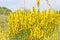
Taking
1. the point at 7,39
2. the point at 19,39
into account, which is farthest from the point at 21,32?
the point at 7,39

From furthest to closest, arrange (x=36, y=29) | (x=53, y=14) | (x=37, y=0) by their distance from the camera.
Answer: (x=53, y=14) < (x=36, y=29) < (x=37, y=0)

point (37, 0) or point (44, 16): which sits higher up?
point (37, 0)

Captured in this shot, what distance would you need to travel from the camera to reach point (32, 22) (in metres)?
5.44

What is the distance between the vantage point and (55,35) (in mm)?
6312

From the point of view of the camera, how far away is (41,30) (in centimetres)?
554

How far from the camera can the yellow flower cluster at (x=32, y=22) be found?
5.43 m

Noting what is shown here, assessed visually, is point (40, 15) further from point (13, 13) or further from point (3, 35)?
point (3, 35)

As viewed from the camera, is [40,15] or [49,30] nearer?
[40,15]

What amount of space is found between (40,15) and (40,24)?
0.18 meters

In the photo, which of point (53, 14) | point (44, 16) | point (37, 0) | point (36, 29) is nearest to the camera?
point (37, 0)

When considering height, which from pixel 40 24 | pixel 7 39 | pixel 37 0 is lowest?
pixel 7 39

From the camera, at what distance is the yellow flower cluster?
5426 millimetres

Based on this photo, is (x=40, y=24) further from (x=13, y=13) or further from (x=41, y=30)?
Result: (x=13, y=13)

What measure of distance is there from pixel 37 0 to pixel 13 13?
98 cm
